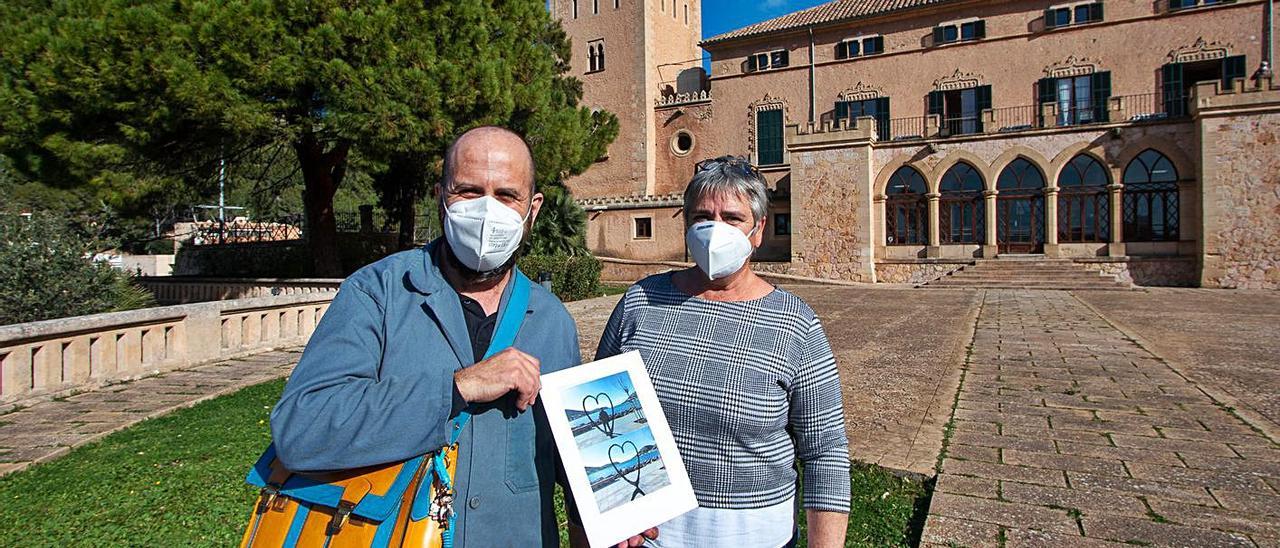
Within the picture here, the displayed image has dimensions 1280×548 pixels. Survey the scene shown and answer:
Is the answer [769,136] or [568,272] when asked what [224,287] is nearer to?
[568,272]

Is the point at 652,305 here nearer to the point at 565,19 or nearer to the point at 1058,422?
the point at 1058,422

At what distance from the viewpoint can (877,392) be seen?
20.9 ft

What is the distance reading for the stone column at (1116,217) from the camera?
75.3 ft

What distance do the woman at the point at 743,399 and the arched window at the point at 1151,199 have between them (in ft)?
89.4

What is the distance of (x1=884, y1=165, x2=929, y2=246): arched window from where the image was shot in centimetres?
2595

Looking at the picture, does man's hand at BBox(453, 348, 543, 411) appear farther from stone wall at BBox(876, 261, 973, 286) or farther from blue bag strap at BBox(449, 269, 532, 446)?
stone wall at BBox(876, 261, 973, 286)

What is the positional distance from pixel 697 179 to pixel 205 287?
16.4m

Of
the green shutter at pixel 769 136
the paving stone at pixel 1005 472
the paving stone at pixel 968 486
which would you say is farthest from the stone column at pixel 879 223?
the paving stone at pixel 968 486

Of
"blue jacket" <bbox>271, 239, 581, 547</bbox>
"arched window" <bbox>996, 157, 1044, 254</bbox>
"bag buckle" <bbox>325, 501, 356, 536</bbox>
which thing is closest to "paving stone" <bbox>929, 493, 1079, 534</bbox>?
"blue jacket" <bbox>271, 239, 581, 547</bbox>

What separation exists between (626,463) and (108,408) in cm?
632

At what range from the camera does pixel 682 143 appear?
3484cm

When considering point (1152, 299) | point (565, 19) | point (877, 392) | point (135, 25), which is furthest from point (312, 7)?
point (565, 19)

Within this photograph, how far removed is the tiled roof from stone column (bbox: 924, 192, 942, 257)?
29.6ft

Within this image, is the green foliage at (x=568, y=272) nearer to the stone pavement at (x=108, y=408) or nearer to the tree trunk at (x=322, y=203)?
the tree trunk at (x=322, y=203)
